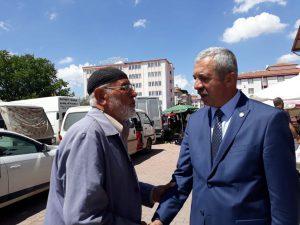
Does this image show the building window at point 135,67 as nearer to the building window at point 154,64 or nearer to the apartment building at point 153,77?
the apartment building at point 153,77

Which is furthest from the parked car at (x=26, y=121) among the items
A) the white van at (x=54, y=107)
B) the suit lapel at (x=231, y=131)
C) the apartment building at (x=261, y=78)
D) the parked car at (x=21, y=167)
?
the apartment building at (x=261, y=78)

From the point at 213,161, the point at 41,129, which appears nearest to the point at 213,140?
the point at 213,161

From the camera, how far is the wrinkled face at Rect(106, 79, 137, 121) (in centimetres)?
223

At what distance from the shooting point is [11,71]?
55938mm

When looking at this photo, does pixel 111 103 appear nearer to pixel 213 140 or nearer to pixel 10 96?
pixel 213 140

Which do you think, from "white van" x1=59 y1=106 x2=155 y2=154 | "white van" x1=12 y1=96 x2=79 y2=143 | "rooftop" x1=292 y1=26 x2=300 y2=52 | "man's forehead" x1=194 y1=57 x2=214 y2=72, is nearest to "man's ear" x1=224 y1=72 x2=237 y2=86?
"man's forehead" x1=194 y1=57 x2=214 y2=72

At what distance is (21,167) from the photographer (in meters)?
6.85

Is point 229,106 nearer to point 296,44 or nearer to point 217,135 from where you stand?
point 217,135

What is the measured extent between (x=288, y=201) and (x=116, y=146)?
1006 mm

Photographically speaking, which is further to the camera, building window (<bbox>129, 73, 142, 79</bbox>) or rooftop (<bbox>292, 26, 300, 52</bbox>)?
building window (<bbox>129, 73, 142, 79</bbox>)

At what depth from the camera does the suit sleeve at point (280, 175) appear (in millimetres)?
2002

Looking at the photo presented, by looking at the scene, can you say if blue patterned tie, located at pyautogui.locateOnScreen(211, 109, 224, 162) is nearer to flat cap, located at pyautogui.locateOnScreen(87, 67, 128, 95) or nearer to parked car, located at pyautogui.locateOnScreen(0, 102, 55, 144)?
flat cap, located at pyautogui.locateOnScreen(87, 67, 128, 95)

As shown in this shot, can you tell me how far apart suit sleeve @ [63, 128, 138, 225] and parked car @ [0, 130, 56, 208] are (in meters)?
5.01

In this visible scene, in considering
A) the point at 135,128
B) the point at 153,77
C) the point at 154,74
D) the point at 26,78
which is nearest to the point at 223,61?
the point at 135,128
